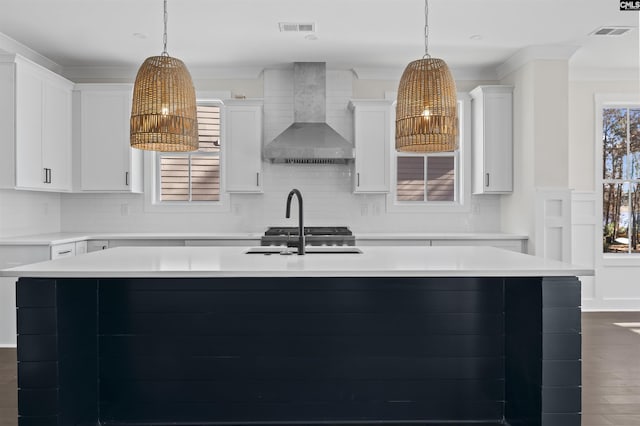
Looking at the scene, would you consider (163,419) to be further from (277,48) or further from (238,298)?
(277,48)

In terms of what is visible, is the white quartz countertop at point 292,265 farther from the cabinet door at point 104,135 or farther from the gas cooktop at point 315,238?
the cabinet door at point 104,135

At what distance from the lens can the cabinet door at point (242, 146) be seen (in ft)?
18.0

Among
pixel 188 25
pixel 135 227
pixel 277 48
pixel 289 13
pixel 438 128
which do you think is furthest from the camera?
pixel 135 227

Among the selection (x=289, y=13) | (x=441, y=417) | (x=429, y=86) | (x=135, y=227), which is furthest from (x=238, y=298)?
(x=135, y=227)

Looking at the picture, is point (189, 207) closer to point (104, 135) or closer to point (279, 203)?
point (279, 203)

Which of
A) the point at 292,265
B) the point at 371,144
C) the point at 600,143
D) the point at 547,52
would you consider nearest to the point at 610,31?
the point at 547,52

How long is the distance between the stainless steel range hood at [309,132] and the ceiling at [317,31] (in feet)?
0.65

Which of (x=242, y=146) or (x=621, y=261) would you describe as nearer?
(x=242, y=146)

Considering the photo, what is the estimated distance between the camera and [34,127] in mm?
4781

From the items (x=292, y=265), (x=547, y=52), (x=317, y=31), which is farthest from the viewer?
(x=547, y=52)

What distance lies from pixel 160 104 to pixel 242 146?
292 cm

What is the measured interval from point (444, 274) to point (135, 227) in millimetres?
4488

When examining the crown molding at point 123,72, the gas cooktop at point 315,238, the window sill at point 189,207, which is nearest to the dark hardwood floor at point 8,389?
the window sill at point 189,207

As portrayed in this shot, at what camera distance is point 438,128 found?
2.63 meters
